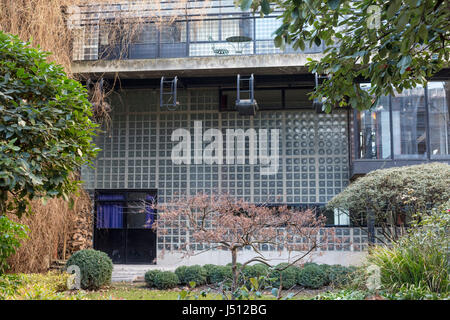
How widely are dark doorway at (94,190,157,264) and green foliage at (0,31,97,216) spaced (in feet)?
26.6

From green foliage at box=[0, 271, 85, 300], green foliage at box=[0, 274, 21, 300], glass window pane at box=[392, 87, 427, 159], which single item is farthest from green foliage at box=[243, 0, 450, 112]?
glass window pane at box=[392, 87, 427, 159]

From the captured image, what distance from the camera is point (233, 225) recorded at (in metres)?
7.89

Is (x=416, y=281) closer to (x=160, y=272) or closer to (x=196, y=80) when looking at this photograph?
(x=160, y=272)

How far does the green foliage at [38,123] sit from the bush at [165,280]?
563 centimetres

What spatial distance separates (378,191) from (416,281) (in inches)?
211

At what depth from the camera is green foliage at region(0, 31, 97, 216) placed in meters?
4.54

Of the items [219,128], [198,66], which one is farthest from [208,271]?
[198,66]

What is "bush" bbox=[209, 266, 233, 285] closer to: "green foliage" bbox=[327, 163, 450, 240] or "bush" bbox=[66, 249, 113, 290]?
"bush" bbox=[66, 249, 113, 290]

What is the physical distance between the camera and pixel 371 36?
456 centimetres

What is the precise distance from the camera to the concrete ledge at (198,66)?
1170 cm

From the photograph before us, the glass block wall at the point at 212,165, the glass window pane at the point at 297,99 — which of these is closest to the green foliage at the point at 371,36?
the glass block wall at the point at 212,165

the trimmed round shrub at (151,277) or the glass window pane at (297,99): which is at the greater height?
the glass window pane at (297,99)

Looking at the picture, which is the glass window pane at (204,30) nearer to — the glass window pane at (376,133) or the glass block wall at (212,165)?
the glass block wall at (212,165)

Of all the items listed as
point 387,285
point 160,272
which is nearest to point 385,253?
point 387,285
